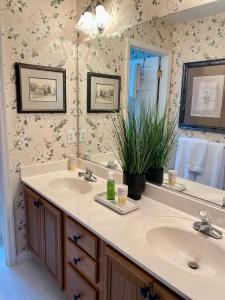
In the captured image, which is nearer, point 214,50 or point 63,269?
point 214,50

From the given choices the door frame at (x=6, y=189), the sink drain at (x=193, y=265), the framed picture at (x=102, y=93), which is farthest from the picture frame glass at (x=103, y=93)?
the sink drain at (x=193, y=265)

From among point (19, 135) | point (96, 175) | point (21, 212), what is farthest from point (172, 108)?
A: point (21, 212)

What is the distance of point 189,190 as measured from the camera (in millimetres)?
1392

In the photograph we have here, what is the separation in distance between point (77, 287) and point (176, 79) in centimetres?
139

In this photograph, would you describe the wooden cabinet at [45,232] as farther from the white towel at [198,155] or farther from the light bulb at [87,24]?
the light bulb at [87,24]

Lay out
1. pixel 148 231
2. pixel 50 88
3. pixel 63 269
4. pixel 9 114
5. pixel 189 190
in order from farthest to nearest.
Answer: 1. pixel 50 88
2. pixel 9 114
3. pixel 63 269
4. pixel 189 190
5. pixel 148 231

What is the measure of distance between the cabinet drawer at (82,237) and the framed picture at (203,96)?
834 millimetres

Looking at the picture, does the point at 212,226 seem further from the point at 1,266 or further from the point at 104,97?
the point at 1,266

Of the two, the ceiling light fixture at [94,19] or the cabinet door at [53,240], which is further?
the ceiling light fixture at [94,19]

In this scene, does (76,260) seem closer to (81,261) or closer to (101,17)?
(81,261)

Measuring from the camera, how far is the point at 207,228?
113cm

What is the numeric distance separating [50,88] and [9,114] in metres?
0.39

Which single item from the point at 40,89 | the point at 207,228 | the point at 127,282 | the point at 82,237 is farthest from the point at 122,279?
the point at 40,89

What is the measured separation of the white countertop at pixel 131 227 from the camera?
0.81 meters
